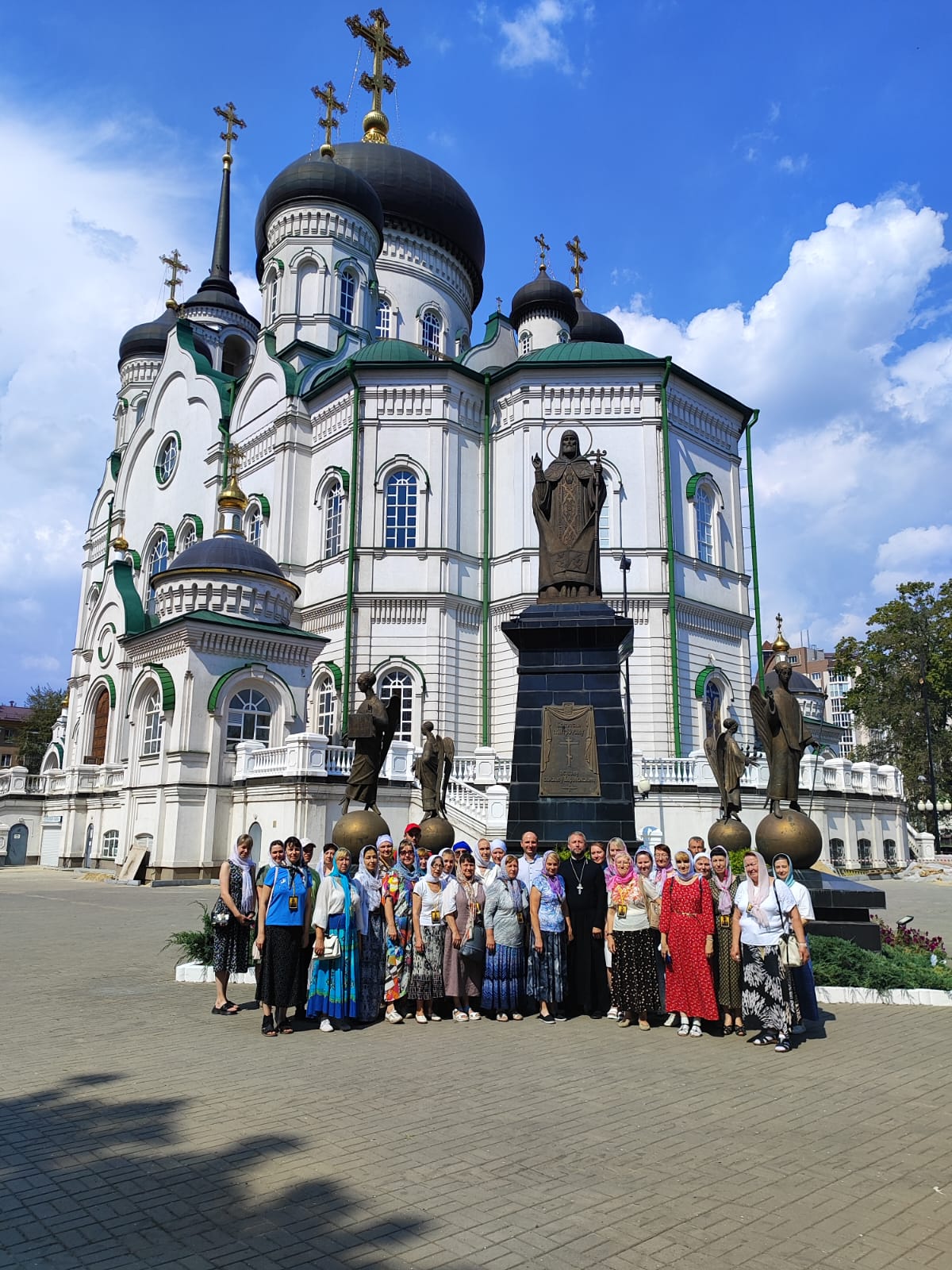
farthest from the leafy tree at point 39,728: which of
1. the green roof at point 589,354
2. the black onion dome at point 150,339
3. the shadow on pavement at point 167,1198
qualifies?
the shadow on pavement at point 167,1198

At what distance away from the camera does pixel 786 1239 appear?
383 centimetres

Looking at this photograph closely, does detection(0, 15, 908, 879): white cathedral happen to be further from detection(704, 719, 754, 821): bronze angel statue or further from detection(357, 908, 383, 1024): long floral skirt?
detection(357, 908, 383, 1024): long floral skirt

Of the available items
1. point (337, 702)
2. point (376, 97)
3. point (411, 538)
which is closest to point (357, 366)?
point (411, 538)

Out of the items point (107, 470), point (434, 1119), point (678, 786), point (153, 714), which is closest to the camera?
point (434, 1119)

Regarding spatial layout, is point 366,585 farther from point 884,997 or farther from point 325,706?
point 884,997

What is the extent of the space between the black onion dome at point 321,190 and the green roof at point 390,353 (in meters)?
7.65

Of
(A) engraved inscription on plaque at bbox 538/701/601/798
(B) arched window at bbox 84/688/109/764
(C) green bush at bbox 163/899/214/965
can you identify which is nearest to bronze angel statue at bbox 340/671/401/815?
(C) green bush at bbox 163/899/214/965

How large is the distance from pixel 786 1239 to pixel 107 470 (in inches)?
1917

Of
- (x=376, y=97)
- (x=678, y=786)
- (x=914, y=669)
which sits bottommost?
(x=678, y=786)

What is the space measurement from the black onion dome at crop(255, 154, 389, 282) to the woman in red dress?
33463mm

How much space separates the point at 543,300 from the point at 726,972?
3576 cm

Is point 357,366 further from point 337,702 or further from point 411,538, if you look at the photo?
point 337,702

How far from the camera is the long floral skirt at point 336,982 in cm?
789

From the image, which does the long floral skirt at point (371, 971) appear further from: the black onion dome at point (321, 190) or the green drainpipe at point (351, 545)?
the black onion dome at point (321, 190)
